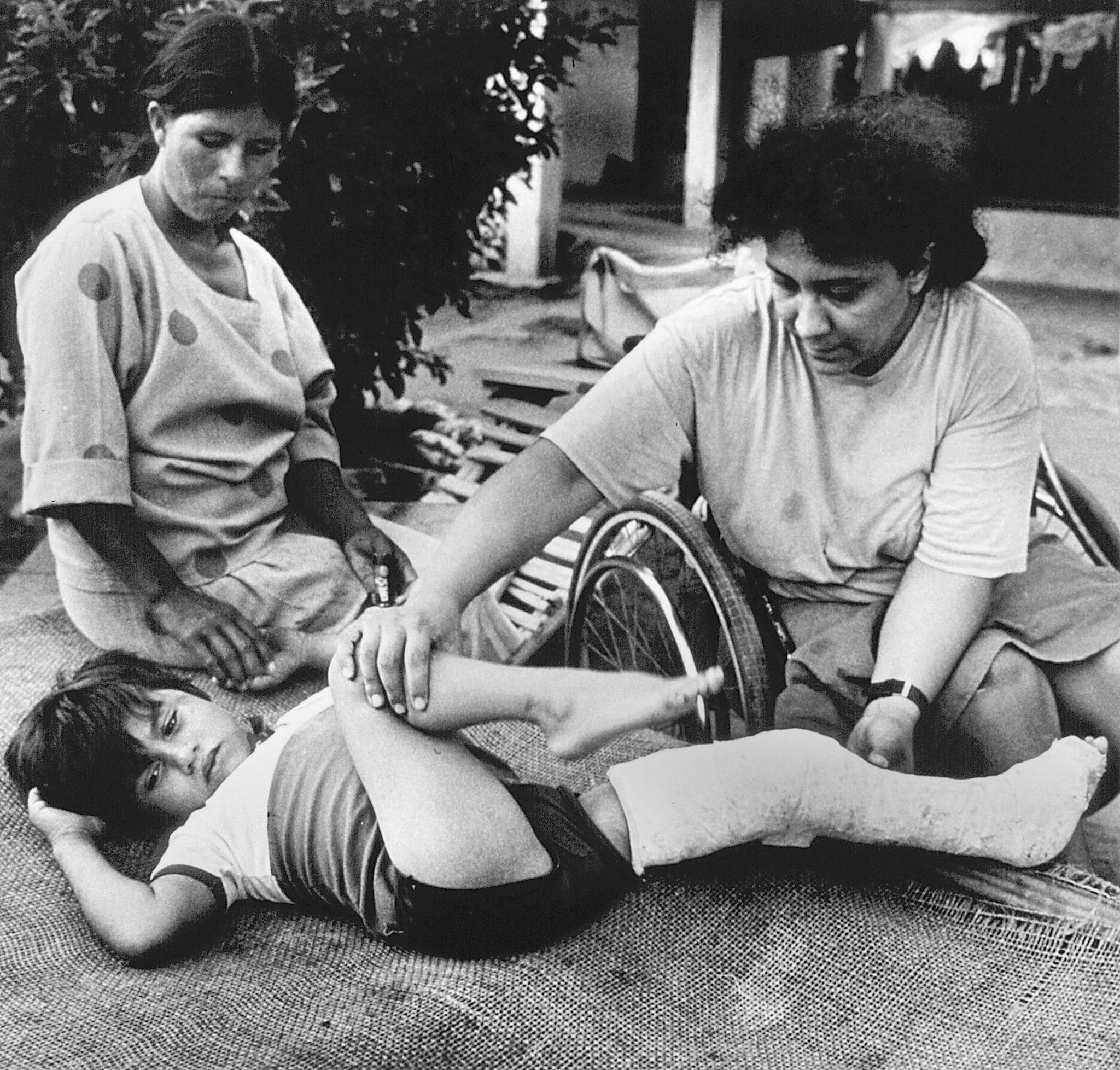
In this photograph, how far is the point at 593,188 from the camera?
274 cm

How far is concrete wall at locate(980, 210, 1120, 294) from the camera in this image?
2.51m

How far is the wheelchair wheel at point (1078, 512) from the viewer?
1.77 meters

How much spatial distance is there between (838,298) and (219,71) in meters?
0.88

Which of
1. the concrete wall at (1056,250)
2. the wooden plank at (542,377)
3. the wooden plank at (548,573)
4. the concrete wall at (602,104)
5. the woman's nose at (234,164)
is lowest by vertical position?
the wooden plank at (548,573)

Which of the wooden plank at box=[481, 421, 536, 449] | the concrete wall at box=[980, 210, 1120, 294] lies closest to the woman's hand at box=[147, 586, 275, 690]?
the wooden plank at box=[481, 421, 536, 449]

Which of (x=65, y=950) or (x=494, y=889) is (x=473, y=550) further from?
(x=65, y=950)

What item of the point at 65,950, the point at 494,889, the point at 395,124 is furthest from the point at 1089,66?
the point at 65,950

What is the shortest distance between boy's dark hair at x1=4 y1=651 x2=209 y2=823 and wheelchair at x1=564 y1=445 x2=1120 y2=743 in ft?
2.37

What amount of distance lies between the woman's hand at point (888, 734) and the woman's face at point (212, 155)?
1.13 metres

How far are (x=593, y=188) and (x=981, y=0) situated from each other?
0.99 metres

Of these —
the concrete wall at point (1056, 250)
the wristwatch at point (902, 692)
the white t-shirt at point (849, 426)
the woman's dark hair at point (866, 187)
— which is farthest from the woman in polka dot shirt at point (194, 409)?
the concrete wall at point (1056, 250)

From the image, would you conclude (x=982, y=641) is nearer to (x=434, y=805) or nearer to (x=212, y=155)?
(x=434, y=805)

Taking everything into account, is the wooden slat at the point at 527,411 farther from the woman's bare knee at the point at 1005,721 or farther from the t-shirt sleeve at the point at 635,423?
the woman's bare knee at the point at 1005,721

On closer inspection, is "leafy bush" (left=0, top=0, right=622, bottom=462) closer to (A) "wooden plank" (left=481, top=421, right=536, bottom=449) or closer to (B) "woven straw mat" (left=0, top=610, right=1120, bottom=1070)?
(A) "wooden plank" (left=481, top=421, right=536, bottom=449)
